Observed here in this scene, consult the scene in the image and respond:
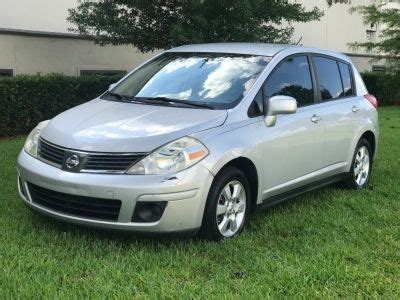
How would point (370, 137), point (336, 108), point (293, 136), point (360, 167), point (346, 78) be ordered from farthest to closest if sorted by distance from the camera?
point (370, 137)
point (360, 167)
point (346, 78)
point (336, 108)
point (293, 136)

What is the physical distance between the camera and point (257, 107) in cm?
503

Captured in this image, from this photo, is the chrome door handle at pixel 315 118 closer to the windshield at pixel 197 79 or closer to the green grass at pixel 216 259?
the windshield at pixel 197 79

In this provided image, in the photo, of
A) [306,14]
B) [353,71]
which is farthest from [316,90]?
[306,14]

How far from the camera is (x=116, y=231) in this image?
428 cm

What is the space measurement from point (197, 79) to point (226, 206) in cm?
132

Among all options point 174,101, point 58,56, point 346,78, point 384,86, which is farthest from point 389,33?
point 174,101

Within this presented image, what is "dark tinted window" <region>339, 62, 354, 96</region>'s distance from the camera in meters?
6.54

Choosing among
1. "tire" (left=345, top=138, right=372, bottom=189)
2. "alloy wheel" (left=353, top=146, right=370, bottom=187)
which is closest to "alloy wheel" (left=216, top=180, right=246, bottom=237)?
"tire" (left=345, top=138, right=372, bottom=189)

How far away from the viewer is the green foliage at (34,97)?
10.2 m

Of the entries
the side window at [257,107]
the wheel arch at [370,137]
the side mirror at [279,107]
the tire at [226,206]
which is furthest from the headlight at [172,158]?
the wheel arch at [370,137]

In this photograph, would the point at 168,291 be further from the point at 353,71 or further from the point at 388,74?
the point at 388,74

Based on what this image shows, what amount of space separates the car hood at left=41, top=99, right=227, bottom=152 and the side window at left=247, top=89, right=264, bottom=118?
29 centimetres

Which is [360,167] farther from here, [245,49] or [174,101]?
[174,101]

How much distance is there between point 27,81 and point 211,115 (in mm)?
6662
